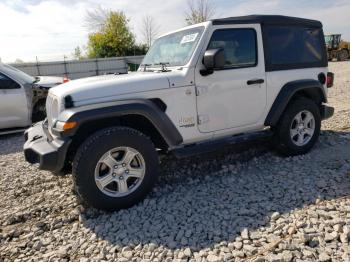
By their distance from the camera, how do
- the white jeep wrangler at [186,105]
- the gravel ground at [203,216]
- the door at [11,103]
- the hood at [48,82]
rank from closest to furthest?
the gravel ground at [203,216]
the white jeep wrangler at [186,105]
the door at [11,103]
the hood at [48,82]

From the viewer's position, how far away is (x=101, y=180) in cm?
318

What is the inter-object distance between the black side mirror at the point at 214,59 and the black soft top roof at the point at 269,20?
0.55 meters

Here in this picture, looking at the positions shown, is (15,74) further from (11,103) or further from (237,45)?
(237,45)

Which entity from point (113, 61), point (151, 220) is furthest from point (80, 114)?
point (113, 61)

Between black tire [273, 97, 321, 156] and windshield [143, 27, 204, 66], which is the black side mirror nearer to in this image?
windshield [143, 27, 204, 66]

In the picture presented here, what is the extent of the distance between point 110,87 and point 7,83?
4595 millimetres

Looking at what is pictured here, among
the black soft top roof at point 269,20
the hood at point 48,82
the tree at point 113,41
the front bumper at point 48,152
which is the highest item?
the tree at point 113,41

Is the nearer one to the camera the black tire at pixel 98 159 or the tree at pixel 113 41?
the black tire at pixel 98 159

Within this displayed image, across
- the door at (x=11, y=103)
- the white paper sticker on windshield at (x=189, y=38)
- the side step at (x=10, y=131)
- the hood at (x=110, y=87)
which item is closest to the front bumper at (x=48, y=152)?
the hood at (x=110, y=87)

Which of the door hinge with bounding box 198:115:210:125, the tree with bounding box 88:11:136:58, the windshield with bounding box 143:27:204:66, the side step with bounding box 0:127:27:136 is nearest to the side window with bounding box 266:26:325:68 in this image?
the windshield with bounding box 143:27:204:66

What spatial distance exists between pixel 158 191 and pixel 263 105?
1.78 m

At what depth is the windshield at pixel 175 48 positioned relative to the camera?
3.75 metres

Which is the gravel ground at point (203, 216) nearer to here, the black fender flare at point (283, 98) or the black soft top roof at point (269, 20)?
the black fender flare at point (283, 98)

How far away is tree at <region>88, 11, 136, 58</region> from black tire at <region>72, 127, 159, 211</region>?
29.7 meters
